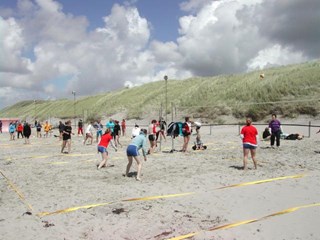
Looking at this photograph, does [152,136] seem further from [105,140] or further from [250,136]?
[250,136]

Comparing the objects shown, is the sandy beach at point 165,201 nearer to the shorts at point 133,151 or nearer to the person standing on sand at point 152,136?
the shorts at point 133,151

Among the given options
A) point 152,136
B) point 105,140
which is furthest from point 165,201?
point 152,136

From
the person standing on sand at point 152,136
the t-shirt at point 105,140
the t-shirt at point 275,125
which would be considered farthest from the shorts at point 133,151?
the t-shirt at point 275,125

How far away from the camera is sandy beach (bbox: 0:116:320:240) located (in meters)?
6.08

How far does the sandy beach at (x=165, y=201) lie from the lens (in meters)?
6.08

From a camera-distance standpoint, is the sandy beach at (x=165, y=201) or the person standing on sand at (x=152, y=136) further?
the person standing on sand at (x=152, y=136)

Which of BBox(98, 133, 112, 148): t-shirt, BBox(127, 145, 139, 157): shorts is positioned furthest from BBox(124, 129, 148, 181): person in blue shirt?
BBox(98, 133, 112, 148): t-shirt

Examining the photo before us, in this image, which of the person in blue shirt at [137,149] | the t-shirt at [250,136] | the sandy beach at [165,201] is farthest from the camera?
the t-shirt at [250,136]

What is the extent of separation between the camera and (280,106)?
30859mm

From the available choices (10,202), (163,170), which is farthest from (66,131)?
(10,202)

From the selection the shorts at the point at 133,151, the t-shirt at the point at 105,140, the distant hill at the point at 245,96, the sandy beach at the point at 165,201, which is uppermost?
the distant hill at the point at 245,96

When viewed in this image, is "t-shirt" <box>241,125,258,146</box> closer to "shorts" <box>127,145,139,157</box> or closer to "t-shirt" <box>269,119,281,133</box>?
"shorts" <box>127,145,139,157</box>

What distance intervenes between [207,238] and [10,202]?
4.06m

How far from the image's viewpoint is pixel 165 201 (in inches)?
301
